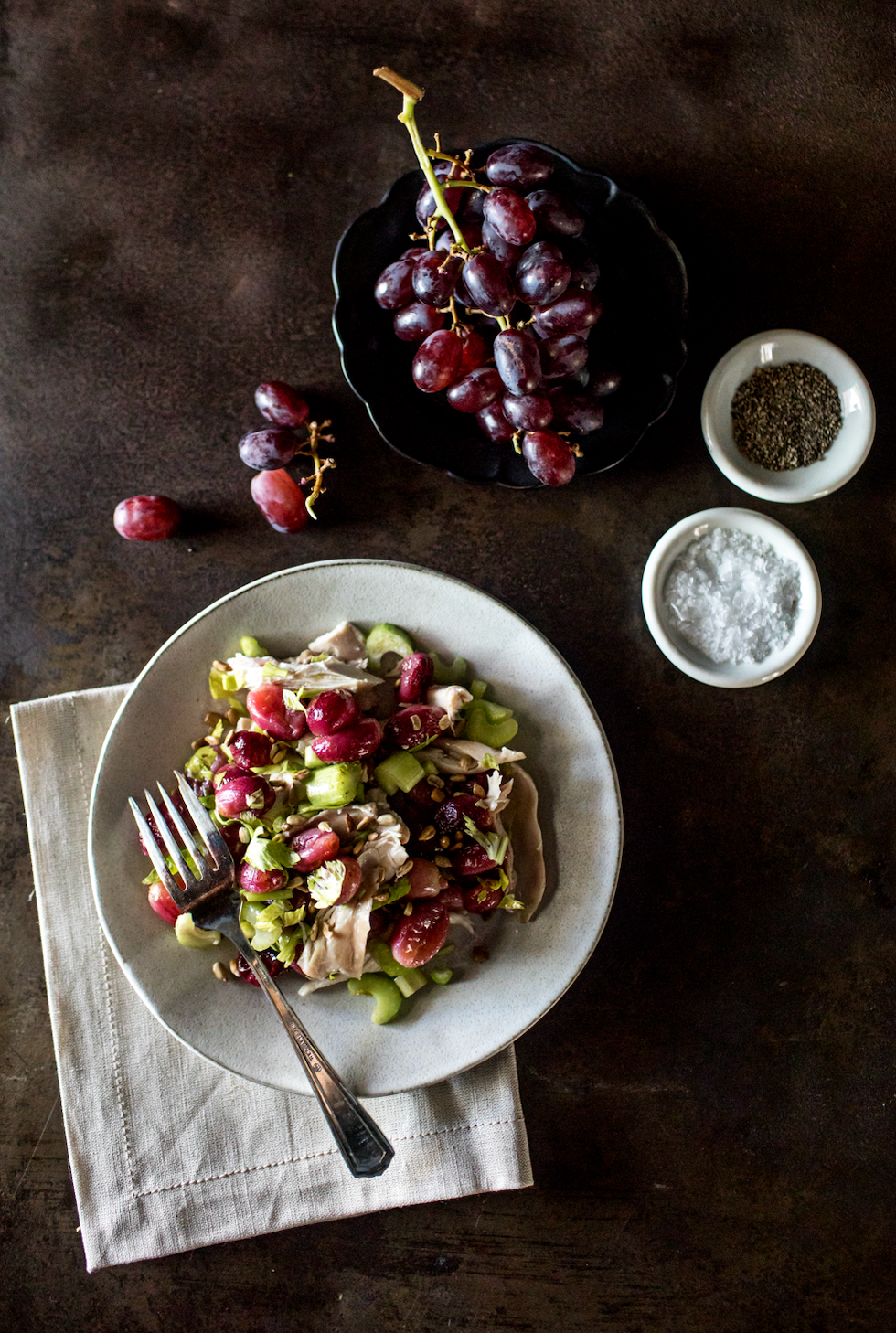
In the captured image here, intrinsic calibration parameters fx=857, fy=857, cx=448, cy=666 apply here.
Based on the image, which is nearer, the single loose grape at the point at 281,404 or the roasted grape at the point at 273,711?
the roasted grape at the point at 273,711

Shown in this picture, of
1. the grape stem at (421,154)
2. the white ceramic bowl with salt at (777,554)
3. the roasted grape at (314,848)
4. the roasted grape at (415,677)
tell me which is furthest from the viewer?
the white ceramic bowl with salt at (777,554)

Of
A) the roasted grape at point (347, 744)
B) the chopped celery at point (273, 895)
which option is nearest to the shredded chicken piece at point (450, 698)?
the roasted grape at point (347, 744)

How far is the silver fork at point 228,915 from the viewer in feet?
4.34

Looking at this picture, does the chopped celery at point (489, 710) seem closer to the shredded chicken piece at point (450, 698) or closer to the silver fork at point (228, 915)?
the shredded chicken piece at point (450, 698)

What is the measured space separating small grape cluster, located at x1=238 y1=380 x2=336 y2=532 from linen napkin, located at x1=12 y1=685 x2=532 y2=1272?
431 millimetres

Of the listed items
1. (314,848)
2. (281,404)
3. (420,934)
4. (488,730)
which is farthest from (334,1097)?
(281,404)

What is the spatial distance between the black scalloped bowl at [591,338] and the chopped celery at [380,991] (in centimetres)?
85

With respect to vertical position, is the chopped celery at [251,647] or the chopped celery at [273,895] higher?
the chopped celery at [251,647]

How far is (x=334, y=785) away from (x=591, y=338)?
86cm

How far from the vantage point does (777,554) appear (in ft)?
5.00

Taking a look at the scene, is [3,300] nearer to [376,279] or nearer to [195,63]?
[195,63]

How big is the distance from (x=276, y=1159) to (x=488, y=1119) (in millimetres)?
395

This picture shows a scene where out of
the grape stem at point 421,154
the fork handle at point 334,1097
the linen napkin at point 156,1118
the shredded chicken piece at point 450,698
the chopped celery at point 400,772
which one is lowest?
the linen napkin at point 156,1118

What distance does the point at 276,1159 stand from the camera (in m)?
1.57
